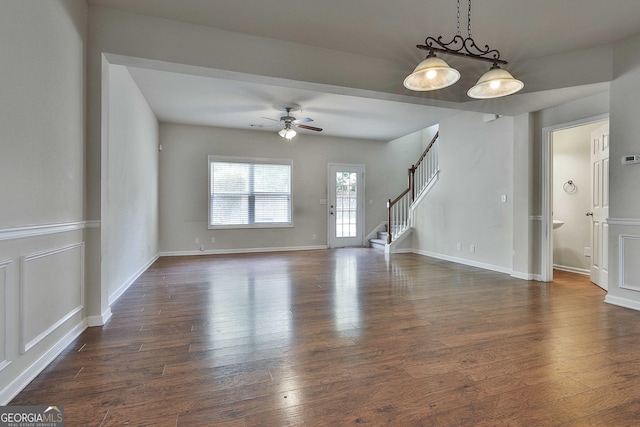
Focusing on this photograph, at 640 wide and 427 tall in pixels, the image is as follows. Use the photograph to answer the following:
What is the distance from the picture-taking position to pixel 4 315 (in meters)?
1.75

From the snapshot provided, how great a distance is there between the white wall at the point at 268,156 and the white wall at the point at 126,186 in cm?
95

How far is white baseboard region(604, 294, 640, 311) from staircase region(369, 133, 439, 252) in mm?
3798

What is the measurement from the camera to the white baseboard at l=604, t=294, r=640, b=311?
133 inches

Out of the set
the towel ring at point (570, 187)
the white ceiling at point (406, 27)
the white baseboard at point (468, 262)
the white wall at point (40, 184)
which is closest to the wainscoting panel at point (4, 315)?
the white wall at point (40, 184)

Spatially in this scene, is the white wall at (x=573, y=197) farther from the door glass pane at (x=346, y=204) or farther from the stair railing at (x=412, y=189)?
the door glass pane at (x=346, y=204)

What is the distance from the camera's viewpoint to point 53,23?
2232 millimetres

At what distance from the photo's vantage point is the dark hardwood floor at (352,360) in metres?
1.65

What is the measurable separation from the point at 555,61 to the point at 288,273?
4429mm

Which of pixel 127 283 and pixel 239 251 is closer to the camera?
pixel 127 283

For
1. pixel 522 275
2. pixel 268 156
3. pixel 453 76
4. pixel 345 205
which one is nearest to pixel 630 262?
pixel 522 275

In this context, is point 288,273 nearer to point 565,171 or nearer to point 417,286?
point 417,286

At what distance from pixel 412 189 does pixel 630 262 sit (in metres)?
4.65

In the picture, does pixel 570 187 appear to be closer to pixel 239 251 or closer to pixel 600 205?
pixel 600 205

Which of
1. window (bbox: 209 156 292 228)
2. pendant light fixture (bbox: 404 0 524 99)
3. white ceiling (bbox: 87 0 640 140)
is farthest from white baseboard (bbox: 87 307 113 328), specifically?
window (bbox: 209 156 292 228)
